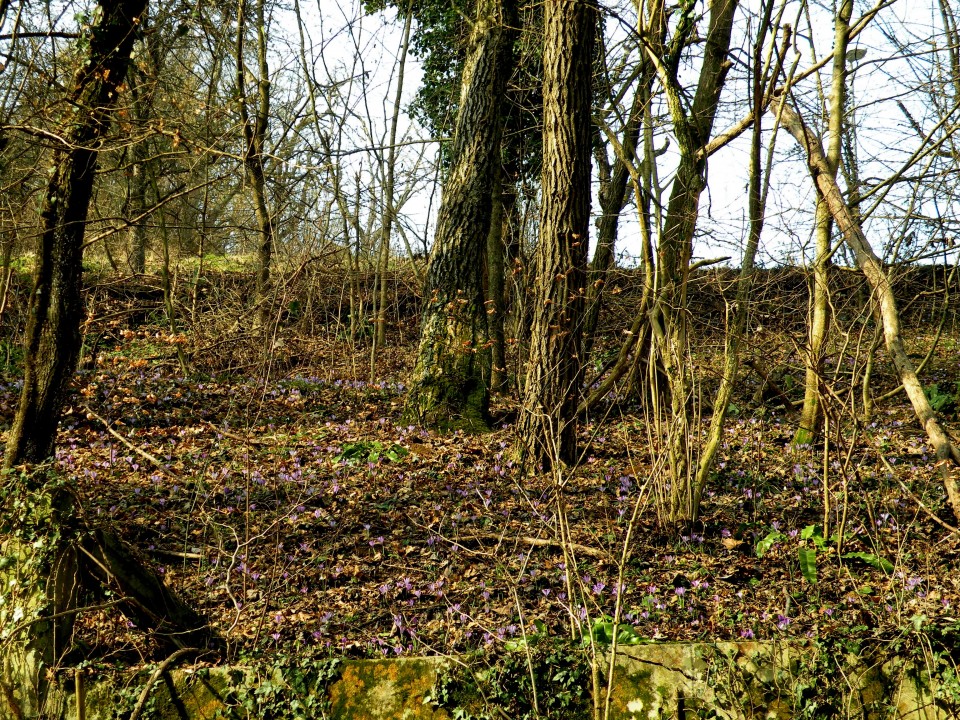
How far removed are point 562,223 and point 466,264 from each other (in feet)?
5.68

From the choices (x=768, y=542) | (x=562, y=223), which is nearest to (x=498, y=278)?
(x=562, y=223)

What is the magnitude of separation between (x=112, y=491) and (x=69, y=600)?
2903 mm

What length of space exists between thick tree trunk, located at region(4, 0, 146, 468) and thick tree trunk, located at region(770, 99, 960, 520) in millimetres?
4887

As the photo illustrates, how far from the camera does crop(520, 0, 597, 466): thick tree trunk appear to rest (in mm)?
6691

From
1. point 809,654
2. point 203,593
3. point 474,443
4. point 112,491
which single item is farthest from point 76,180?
point 809,654

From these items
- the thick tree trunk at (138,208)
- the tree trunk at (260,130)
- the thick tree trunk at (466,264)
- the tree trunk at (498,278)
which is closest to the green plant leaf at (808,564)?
the thick tree trunk at (466,264)

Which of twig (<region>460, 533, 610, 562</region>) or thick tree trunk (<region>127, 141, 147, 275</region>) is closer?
twig (<region>460, 533, 610, 562</region>)

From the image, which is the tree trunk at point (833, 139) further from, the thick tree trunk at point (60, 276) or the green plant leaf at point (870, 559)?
the thick tree trunk at point (60, 276)

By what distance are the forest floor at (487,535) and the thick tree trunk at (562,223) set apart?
0.65 metres

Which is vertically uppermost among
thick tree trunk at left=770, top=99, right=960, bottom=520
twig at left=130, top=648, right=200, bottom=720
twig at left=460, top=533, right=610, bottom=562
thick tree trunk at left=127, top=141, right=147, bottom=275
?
thick tree trunk at left=127, top=141, right=147, bottom=275

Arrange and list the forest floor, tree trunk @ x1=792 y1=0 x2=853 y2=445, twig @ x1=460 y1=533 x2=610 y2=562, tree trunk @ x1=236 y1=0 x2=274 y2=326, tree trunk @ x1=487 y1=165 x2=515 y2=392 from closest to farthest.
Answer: the forest floor → twig @ x1=460 y1=533 x2=610 y2=562 → tree trunk @ x1=792 y1=0 x2=853 y2=445 → tree trunk @ x1=487 y1=165 x2=515 y2=392 → tree trunk @ x1=236 y1=0 x2=274 y2=326

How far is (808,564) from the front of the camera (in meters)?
4.95

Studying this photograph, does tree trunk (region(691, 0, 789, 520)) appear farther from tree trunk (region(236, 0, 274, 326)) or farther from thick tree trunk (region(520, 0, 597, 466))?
tree trunk (region(236, 0, 274, 326))

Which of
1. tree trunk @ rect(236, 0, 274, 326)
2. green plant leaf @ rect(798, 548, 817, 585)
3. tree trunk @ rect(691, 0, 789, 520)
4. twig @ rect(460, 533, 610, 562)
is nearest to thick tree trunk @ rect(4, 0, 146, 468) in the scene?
twig @ rect(460, 533, 610, 562)
